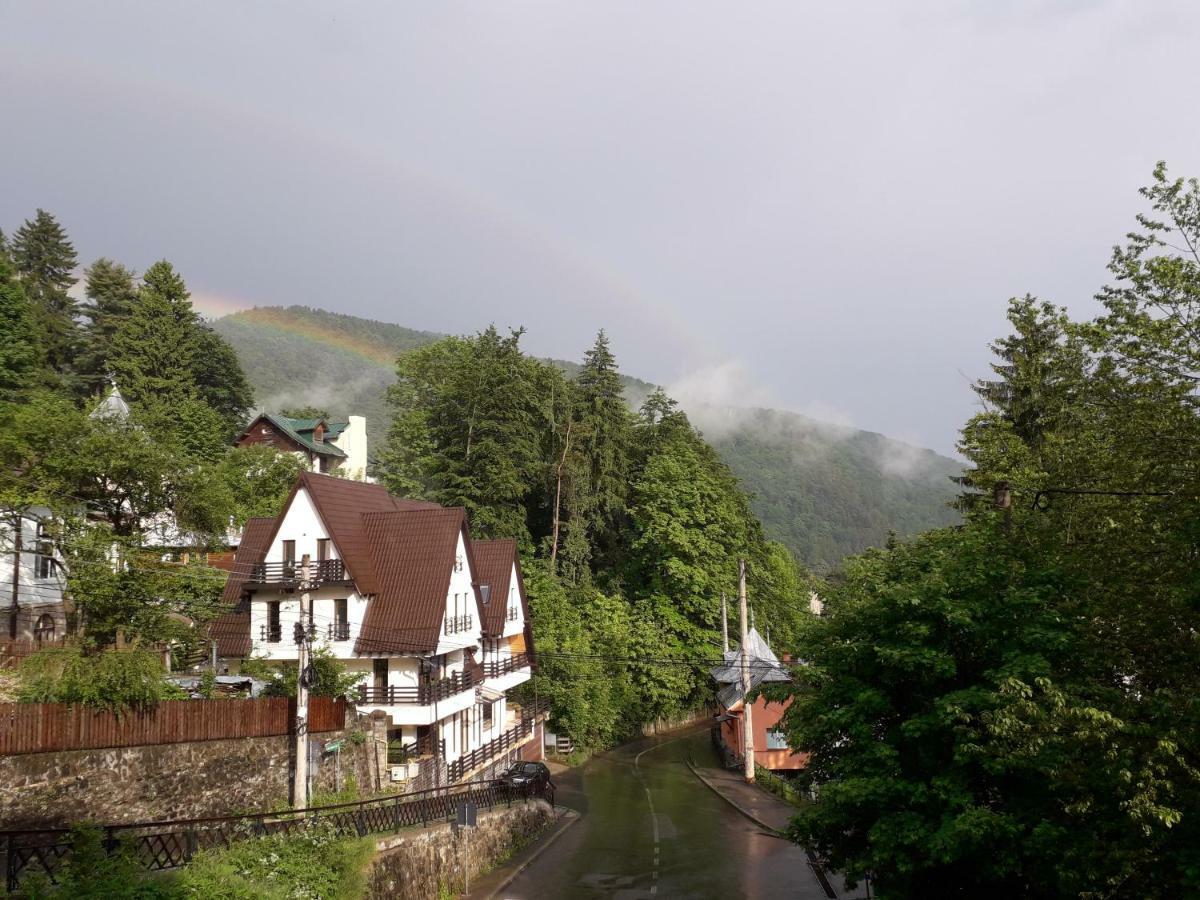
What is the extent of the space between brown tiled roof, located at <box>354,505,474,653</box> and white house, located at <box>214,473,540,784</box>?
4 cm

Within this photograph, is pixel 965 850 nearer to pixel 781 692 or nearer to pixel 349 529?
pixel 781 692

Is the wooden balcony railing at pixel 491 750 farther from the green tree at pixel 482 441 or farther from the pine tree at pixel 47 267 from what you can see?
the pine tree at pixel 47 267

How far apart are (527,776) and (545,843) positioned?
3802 mm

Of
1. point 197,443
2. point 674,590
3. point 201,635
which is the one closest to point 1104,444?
point 201,635

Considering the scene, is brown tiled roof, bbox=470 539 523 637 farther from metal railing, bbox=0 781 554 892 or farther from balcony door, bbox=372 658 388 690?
metal railing, bbox=0 781 554 892

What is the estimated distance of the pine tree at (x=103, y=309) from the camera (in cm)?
6284

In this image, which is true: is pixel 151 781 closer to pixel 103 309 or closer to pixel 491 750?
pixel 491 750

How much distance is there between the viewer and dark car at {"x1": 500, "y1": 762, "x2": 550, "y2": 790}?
33781 millimetres

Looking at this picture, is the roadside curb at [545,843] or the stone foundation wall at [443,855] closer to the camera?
the stone foundation wall at [443,855]

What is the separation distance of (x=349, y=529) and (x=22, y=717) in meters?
18.1

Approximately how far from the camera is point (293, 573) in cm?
3441

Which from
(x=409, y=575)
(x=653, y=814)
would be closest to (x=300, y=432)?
(x=409, y=575)

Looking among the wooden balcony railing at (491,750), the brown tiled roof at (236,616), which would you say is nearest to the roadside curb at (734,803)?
the wooden balcony railing at (491,750)

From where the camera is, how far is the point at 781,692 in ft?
66.6
